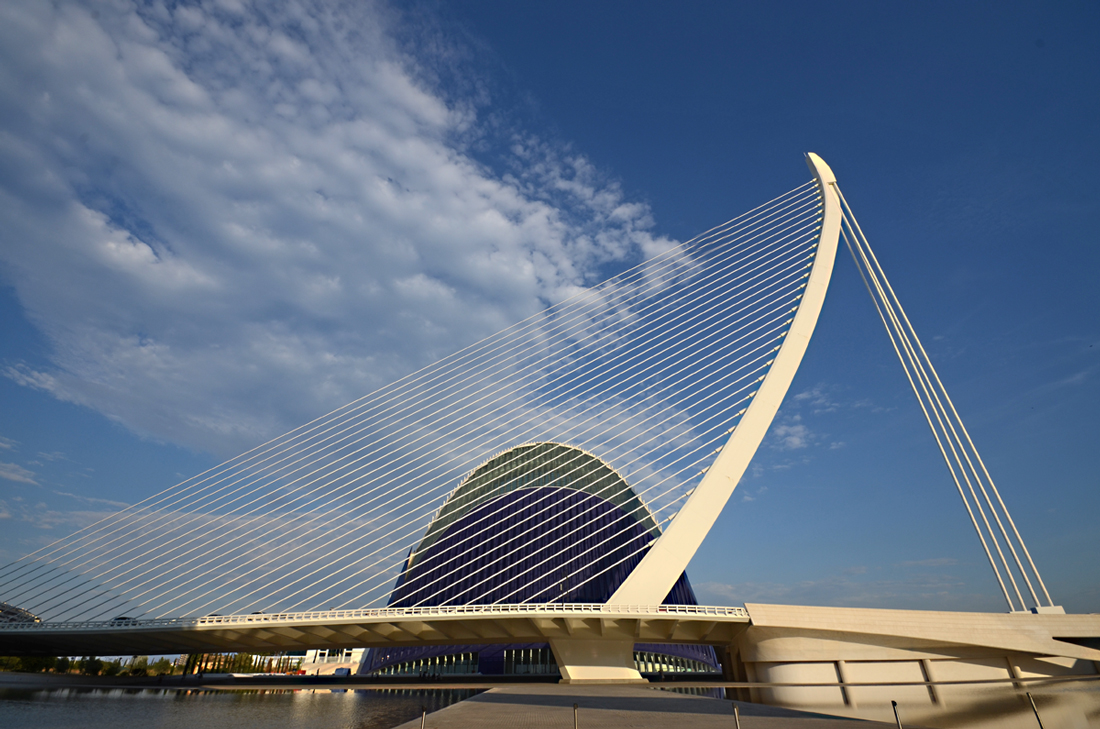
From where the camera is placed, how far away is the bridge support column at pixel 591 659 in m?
26.8

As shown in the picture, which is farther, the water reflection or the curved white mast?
the curved white mast

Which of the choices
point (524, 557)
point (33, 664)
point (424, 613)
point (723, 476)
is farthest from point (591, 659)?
point (33, 664)

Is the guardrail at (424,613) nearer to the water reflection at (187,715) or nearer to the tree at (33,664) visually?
the water reflection at (187,715)

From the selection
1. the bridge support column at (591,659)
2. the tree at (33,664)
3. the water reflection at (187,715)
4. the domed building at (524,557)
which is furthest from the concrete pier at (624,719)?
the tree at (33,664)

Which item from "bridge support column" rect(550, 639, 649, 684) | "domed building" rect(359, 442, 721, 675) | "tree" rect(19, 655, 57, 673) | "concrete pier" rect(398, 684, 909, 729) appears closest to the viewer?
"concrete pier" rect(398, 684, 909, 729)

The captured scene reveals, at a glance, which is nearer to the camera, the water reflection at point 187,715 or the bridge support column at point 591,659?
the water reflection at point 187,715

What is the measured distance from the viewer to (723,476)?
25.6m

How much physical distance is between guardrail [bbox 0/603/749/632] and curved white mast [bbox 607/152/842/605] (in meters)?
0.69

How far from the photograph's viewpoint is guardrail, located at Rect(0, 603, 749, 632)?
23953 mm

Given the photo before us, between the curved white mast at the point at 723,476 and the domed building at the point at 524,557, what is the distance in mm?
10871

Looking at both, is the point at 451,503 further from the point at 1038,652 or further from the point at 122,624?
the point at 1038,652

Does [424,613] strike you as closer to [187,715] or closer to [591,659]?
→ [591,659]

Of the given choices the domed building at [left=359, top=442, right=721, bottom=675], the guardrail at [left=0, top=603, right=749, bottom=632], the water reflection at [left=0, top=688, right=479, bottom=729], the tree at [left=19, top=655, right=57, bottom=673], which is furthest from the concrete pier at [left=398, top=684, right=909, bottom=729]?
the tree at [left=19, top=655, right=57, bottom=673]

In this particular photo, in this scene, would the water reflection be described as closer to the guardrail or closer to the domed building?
the guardrail
